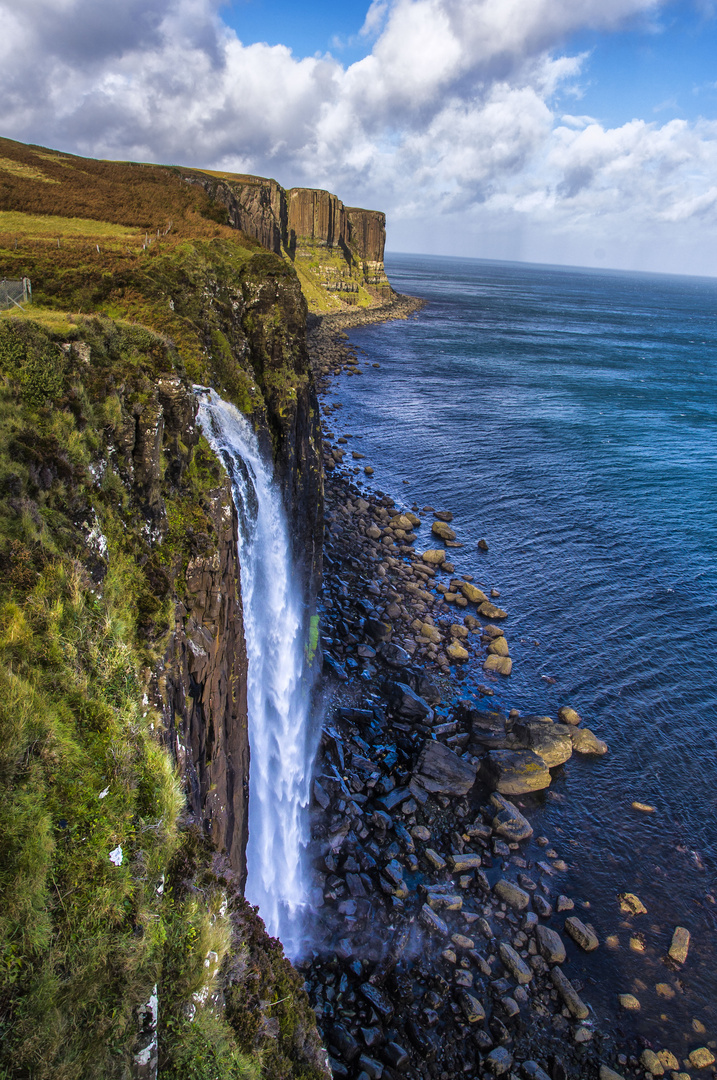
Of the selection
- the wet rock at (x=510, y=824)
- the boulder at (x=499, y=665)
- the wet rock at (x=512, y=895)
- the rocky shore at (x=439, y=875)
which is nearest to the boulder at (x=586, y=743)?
the rocky shore at (x=439, y=875)

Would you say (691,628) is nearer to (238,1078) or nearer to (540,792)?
(540,792)

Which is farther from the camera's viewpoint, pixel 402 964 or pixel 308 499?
pixel 308 499

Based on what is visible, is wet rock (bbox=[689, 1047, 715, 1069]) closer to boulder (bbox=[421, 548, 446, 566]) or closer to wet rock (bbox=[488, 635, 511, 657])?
wet rock (bbox=[488, 635, 511, 657])

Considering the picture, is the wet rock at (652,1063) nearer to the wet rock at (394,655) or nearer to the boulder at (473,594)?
the wet rock at (394,655)

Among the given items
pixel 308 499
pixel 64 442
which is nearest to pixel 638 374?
pixel 308 499

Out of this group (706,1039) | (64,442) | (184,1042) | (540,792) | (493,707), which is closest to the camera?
(184,1042)

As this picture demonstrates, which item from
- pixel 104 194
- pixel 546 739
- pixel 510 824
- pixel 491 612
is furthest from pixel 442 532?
pixel 104 194

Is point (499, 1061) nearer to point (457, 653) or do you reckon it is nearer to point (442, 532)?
point (457, 653)
